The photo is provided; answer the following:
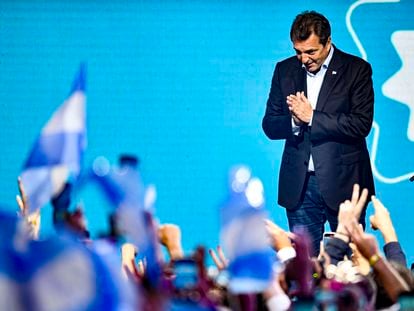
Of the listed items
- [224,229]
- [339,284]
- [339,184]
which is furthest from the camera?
[339,184]

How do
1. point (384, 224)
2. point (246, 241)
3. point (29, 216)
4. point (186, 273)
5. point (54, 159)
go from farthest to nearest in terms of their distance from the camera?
point (384, 224)
point (29, 216)
point (54, 159)
point (186, 273)
point (246, 241)

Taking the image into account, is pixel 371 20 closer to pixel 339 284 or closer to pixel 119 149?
pixel 119 149

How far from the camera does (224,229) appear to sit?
166 cm

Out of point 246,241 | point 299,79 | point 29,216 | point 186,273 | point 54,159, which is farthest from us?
point 299,79

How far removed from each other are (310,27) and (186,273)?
3615mm

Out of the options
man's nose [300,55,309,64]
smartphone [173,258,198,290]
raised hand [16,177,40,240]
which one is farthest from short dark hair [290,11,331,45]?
smartphone [173,258,198,290]

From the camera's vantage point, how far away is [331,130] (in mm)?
5062

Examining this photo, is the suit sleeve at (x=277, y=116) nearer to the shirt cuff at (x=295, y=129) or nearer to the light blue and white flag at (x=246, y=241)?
the shirt cuff at (x=295, y=129)

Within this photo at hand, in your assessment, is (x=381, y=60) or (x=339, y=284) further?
(x=381, y=60)

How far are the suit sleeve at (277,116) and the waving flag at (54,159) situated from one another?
3.22 m

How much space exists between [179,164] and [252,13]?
0.85 m

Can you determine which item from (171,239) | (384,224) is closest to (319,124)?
(384,224)

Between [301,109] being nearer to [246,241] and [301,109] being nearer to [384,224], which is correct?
[384,224]

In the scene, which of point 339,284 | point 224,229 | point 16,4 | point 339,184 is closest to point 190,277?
point 224,229
